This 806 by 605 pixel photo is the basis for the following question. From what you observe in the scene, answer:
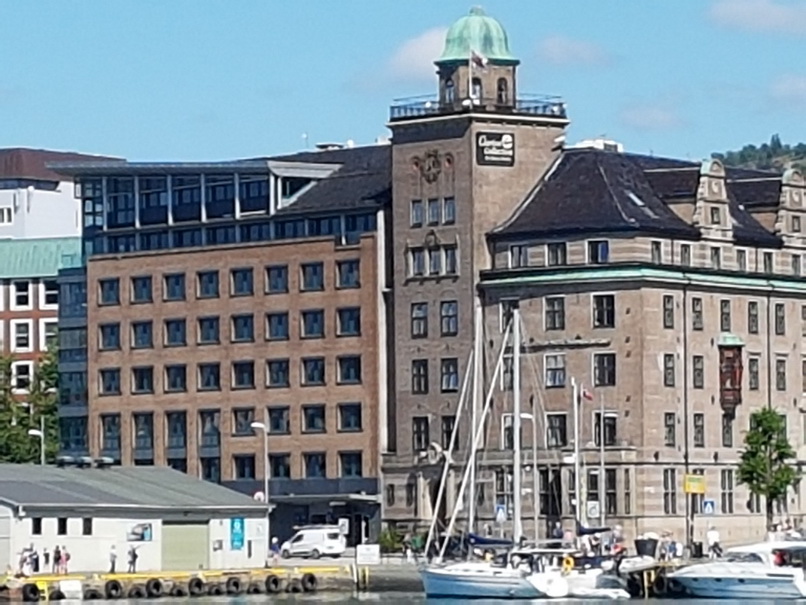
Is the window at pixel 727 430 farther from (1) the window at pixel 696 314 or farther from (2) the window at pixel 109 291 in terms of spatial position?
(2) the window at pixel 109 291

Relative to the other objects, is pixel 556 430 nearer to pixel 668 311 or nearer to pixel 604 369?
pixel 604 369

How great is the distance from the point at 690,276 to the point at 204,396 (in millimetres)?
32332

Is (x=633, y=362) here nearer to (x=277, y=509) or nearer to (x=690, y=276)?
(x=690, y=276)

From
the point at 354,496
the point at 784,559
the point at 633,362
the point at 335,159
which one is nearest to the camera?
the point at 784,559

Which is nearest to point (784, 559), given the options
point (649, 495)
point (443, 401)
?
point (649, 495)

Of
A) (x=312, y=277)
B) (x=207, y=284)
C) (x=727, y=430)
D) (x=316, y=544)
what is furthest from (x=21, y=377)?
(x=727, y=430)

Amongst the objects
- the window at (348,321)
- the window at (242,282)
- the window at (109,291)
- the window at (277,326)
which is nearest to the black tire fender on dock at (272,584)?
the window at (348,321)

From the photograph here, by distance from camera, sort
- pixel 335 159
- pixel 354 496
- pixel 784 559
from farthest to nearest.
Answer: pixel 335 159 → pixel 354 496 → pixel 784 559

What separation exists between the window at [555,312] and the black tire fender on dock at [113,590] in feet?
112

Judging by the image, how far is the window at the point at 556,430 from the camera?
485ft

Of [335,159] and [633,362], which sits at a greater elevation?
[335,159]

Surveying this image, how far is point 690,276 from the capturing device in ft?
492

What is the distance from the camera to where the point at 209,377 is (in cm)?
16562

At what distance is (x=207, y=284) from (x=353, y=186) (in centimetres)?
1136
